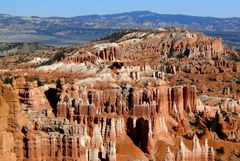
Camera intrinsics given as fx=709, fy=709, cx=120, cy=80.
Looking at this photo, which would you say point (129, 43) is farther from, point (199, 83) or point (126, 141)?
point (126, 141)

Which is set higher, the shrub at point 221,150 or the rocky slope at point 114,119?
the rocky slope at point 114,119

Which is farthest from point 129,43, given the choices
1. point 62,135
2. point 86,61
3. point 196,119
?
point 62,135

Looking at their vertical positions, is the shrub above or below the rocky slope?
below

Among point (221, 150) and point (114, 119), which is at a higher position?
point (114, 119)

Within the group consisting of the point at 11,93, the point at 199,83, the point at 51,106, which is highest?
the point at 11,93

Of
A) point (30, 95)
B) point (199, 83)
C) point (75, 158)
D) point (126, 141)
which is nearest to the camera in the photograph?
point (75, 158)

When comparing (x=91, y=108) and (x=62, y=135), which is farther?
(x=91, y=108)

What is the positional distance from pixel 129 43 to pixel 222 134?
80.9 metres

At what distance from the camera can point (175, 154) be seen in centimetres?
5281

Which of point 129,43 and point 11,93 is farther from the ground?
point 11,93

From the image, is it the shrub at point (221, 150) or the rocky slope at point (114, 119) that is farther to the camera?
the shrub at point (221, 150)

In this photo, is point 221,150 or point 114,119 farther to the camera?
point 221,150

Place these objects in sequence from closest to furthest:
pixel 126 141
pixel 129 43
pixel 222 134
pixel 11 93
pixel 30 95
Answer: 1. pixel 11 93
2. pixel 30 95
3. pixel 126 141
4. pixel 222 134
5. pixel 129 43

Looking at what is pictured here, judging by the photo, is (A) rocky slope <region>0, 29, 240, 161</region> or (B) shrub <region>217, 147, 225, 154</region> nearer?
(A) rocky slope <region>0, 29, 240, 161</region>
